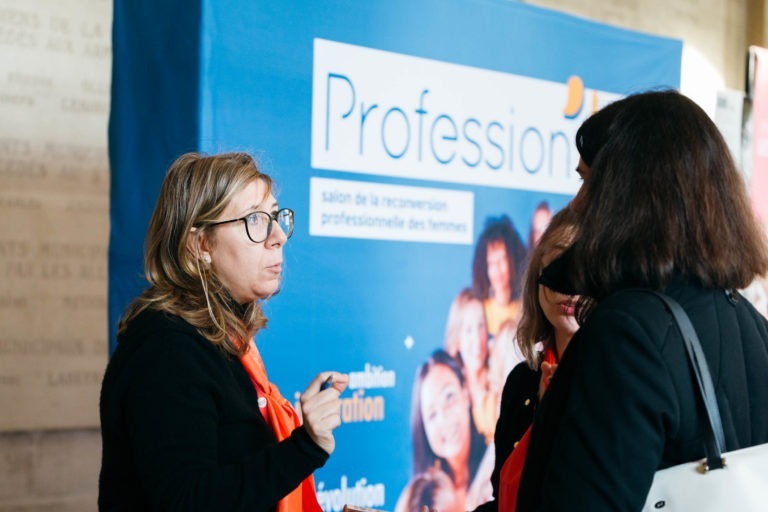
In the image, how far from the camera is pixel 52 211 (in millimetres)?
4574

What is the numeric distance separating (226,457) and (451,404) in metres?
1.96

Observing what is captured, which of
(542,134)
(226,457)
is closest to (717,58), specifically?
(542,134)

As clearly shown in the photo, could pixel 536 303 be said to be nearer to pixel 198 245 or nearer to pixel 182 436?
pixel 198 245

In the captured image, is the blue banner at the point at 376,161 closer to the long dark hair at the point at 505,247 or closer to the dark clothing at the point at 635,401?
the long dark hair at the point at 505,247

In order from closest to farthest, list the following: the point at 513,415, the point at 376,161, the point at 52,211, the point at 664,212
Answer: the point at 664,212 → the point at 513,415 → the point at 376,161 → the point at 52,211

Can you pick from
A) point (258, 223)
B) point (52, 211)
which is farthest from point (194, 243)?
point (52, 211)

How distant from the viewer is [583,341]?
1.27 metres

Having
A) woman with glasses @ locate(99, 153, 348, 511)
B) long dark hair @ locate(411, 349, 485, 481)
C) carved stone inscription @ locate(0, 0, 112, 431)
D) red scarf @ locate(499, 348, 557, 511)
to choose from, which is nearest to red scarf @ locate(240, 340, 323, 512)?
woman with glasses @ locate(99, 153, 348, 511)

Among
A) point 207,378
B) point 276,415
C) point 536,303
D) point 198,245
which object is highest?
point 198,245

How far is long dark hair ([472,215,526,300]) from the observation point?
3.82 m

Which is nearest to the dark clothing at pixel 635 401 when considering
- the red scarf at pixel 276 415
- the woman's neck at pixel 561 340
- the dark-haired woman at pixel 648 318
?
the dark-haired woman at pixel 648 318

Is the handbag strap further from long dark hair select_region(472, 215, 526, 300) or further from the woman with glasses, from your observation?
long dark hair select_region(472, 215, 526, 300)

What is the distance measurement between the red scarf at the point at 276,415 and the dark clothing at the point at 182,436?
99 millimetres

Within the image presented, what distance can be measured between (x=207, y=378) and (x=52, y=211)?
3083 mm
